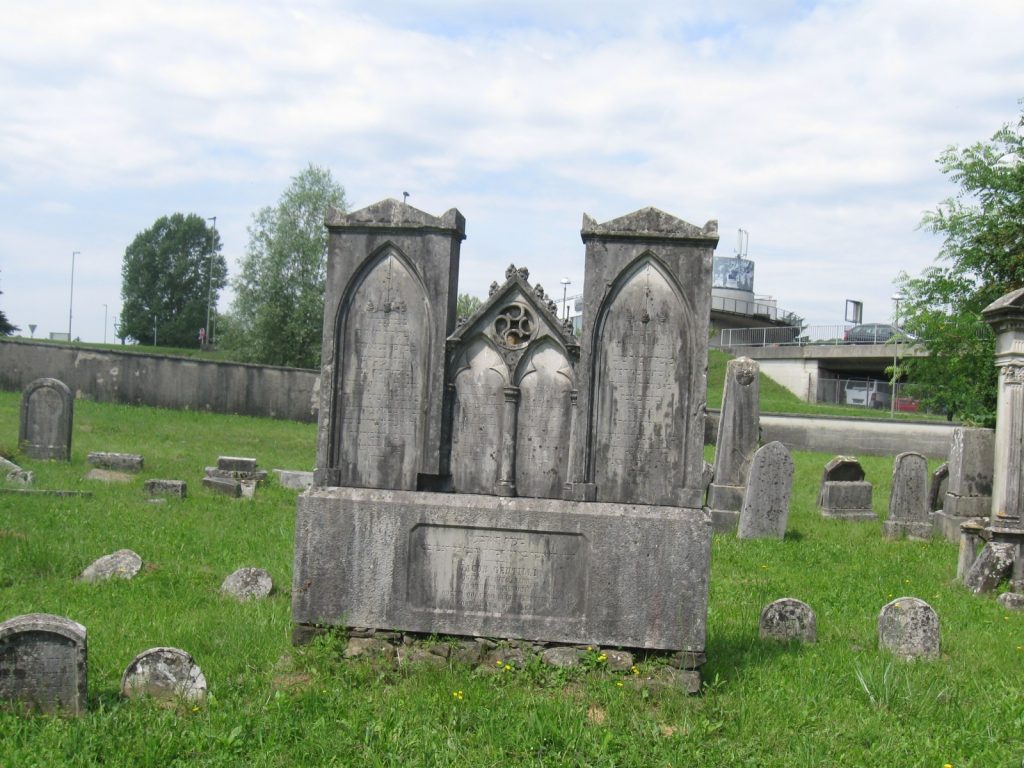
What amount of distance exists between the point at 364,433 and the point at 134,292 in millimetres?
69306

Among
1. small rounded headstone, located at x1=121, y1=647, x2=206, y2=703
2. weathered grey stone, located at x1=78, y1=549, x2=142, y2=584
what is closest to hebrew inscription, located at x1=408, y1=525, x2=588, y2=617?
small rounded headstone, located at x1=121, y1=647, x2=206, y2=703

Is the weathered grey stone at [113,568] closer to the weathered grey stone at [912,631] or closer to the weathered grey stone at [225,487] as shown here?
the weathered grey stone at [225,487]

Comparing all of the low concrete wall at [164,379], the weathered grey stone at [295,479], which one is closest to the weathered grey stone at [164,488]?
the weathered grey stone at [295,479]

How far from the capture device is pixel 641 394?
6043 mm

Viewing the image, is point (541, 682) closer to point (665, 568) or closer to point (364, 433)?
point (665, 568)

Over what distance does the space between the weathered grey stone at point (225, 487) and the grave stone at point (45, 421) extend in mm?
3295

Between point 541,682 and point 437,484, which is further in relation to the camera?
point 437,484

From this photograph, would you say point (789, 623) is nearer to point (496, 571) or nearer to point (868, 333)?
point (496, 571)

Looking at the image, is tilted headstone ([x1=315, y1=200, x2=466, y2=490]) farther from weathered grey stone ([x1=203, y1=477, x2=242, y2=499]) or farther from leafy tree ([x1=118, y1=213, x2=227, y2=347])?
leafy tree ([x1=118, y1=213, x2=227, y2=347])

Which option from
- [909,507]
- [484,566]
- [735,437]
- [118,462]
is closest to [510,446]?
[484,566]

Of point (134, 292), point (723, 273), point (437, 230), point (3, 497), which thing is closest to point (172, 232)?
point (134, 292)

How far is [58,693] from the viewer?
4977 millimetres

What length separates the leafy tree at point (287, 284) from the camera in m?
42.3

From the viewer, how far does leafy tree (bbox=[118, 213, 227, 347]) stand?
2736 inches
